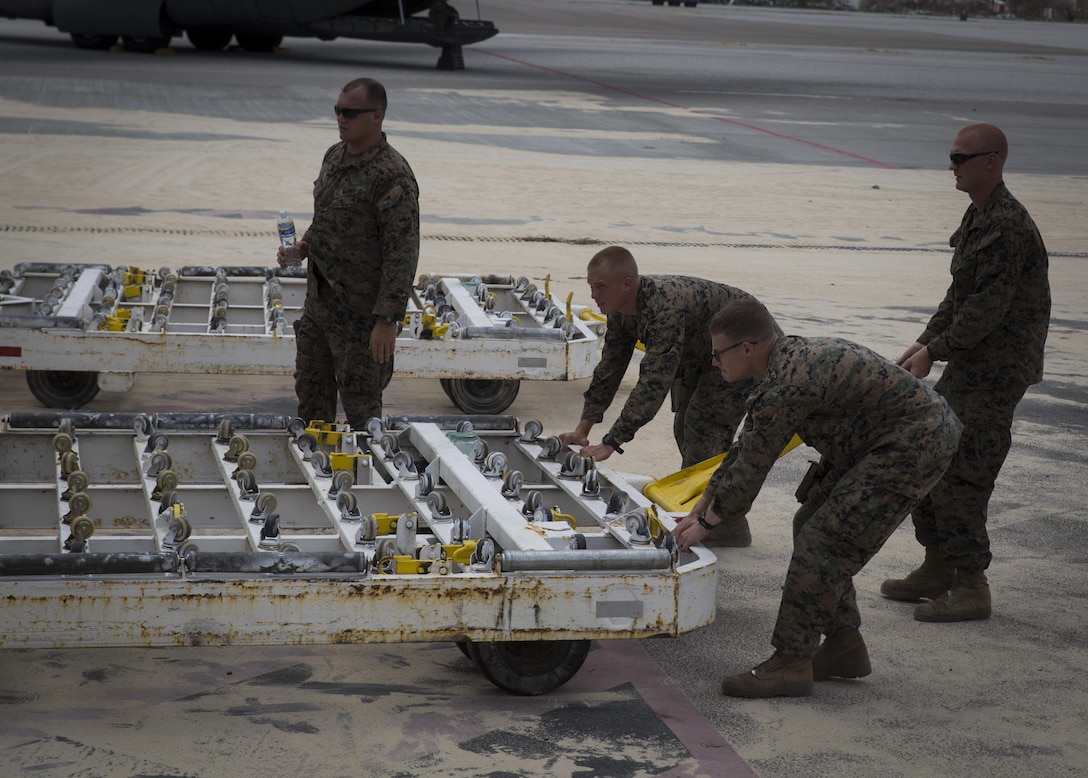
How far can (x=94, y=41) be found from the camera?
30625 millimetres

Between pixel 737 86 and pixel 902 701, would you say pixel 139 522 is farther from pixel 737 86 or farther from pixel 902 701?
pixel 737 86

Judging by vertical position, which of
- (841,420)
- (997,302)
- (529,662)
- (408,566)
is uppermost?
(997,302)

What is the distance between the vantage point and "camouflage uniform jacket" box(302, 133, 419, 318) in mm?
5551

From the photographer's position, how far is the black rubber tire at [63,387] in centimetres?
733

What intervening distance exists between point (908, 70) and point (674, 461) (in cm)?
3473

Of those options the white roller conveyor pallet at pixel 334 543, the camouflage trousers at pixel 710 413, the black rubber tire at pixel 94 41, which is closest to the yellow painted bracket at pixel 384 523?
the white roller conveyor pallet at pixel 334 543

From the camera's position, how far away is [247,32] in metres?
32.1

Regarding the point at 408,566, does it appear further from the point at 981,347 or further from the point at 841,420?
the point at 981,347

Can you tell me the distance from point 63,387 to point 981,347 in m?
4.83

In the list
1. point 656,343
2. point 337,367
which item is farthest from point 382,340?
point 656,343

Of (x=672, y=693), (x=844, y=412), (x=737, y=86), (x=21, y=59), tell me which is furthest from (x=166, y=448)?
(x=737, y=86)

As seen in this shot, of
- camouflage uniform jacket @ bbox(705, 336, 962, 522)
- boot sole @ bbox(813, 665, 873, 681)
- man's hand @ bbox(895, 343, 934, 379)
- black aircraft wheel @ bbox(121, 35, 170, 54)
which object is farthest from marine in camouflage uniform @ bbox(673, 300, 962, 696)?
black aircraft wheel @ bbox(121, 35, 170, 54)

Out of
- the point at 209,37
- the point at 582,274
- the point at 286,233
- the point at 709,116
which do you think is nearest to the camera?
the point at 286,233

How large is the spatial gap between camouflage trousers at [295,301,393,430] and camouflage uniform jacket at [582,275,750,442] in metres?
0.99
